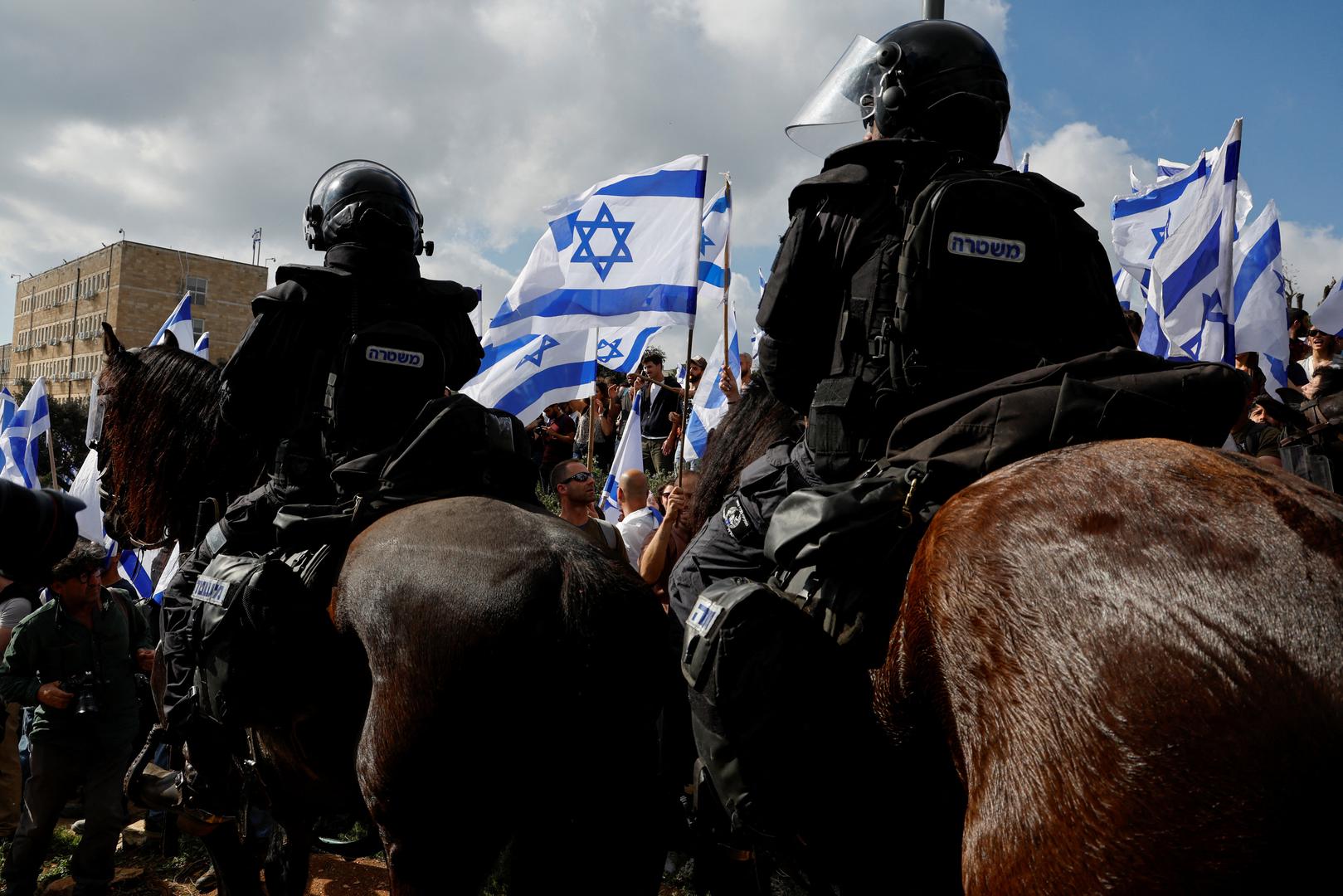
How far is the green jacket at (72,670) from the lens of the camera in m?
6.25

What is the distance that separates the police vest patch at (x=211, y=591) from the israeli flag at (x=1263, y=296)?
6703mm

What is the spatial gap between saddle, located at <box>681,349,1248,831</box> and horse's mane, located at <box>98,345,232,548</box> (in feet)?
10.0

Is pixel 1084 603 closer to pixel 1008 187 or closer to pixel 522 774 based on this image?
pixel 1008 187

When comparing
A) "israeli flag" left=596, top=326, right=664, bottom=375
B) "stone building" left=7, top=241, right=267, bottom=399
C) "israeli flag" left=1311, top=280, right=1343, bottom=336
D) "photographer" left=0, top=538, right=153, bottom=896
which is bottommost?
Result: "photographer" left=0, top=538, right=153, bottom=896

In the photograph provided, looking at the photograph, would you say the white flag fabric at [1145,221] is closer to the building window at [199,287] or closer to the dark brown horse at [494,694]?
the dark brown horse at [494,694]

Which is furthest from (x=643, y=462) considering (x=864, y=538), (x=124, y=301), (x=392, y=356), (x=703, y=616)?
(x=124, y=301)

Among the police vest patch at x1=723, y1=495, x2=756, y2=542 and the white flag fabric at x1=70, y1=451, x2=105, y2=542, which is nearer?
the police vest patch at x1=723, y1=495, x2=756, y2=542

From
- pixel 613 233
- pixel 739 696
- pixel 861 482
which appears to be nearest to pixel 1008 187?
pixel 861 482

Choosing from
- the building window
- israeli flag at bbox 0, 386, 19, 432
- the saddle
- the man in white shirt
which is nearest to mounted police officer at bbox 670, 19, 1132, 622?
the saddle

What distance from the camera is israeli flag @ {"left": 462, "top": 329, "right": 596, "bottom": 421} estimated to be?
7.72 m

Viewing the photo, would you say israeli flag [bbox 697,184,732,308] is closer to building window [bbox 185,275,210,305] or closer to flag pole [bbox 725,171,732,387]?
flag pole [bbox 725,171,732,387]

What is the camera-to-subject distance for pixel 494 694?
2.62 metres

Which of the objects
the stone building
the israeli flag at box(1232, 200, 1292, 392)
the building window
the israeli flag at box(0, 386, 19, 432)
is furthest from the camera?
the building window

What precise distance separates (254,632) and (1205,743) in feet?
8.70
